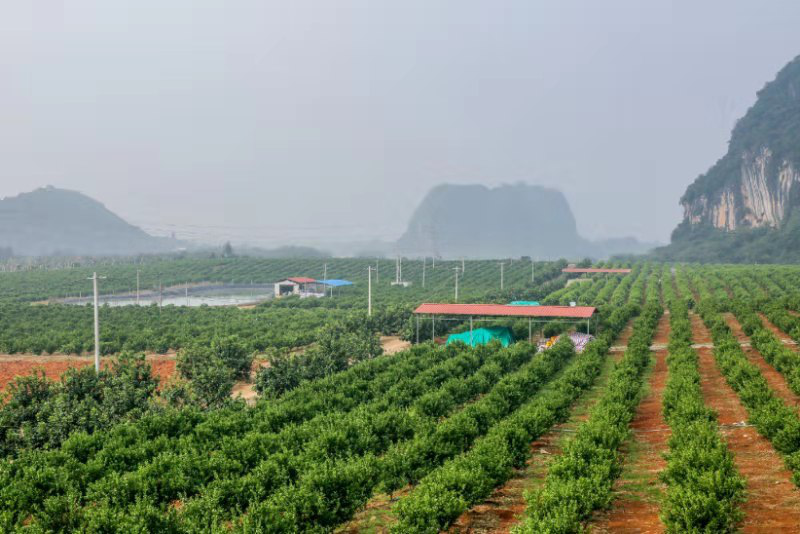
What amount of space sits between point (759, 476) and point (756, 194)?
17659cm

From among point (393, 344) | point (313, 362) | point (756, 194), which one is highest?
point (756, 194)

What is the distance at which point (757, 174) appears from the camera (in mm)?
167625

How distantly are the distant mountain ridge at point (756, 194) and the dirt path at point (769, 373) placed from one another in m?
104

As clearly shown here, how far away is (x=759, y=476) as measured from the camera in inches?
680

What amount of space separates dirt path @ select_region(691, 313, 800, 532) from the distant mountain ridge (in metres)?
125

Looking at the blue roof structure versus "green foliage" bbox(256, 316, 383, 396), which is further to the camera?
the blue roof structure

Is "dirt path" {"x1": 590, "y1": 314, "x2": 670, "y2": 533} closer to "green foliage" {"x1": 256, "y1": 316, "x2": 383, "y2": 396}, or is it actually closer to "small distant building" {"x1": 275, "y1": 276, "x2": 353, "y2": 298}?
"green foliage" {"x1": 256, "y1": 316, "x2": 383, "y2": 396}

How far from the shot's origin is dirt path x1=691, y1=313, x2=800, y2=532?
1435 cm

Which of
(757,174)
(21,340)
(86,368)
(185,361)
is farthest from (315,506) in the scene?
(757,174)

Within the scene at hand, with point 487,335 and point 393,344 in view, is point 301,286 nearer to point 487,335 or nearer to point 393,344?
point 393,344

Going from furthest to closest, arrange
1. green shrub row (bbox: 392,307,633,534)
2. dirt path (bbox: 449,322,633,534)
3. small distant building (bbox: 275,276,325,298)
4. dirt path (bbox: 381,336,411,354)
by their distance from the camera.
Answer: small distant building (bbox: 275,276,325,298)
dirt path (bbox: 381,336,411,354)
dirt path (bbox: 449,322,633,534)
green shrub row (bbox: 392,307,633,534)

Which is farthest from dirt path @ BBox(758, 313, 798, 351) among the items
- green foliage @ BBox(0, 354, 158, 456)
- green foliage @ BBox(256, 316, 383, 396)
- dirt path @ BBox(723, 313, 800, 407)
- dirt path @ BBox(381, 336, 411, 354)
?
green foliage @ BBox(0, 354, 158, 456)

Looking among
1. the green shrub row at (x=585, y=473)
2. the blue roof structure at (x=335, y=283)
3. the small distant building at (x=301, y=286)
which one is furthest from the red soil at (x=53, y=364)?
the small distant building at (x=301, y=286)

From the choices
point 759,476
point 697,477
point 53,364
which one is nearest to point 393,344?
point 53,364
